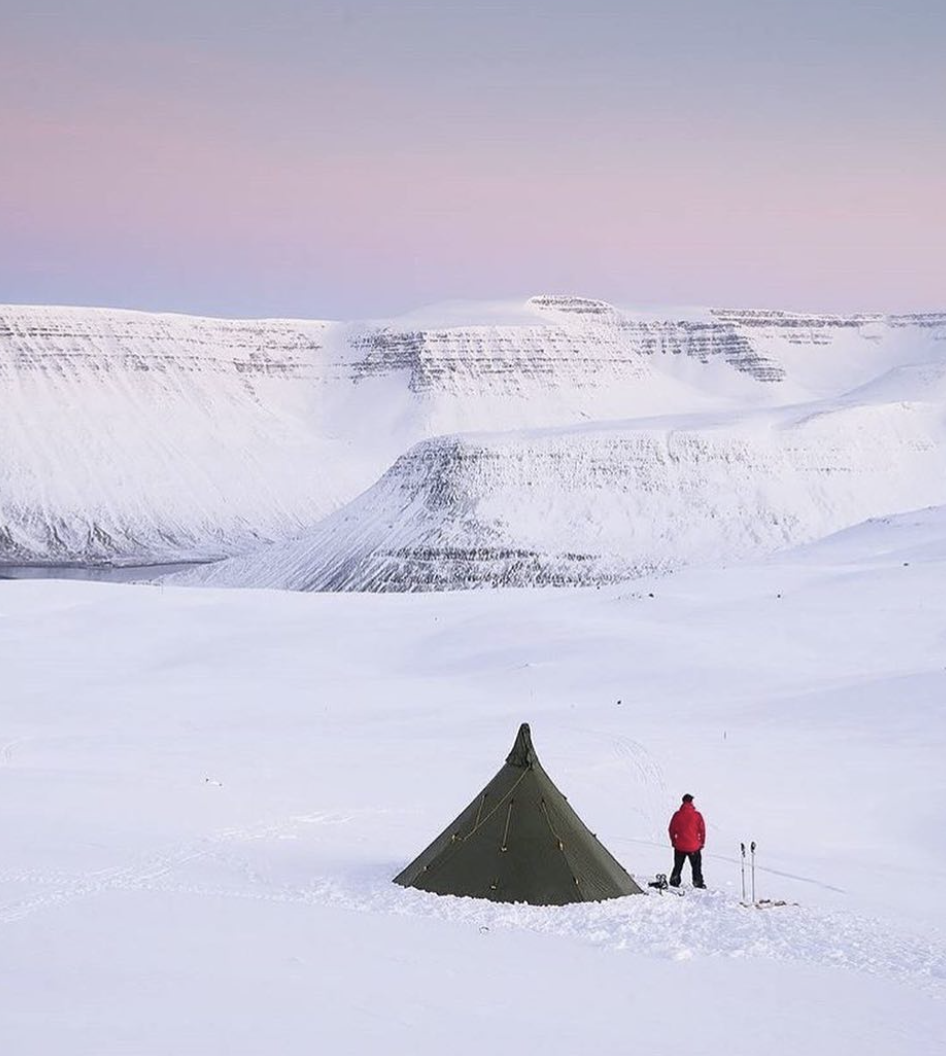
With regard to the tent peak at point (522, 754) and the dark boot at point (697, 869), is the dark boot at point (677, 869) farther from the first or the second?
the tent peak at point (522, 754)

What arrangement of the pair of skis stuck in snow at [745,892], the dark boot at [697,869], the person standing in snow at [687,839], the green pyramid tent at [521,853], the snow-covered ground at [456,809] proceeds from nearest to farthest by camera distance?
the snow-covered ground at [456,809], the green pyramid tent at [521,853], the pair of skis stuck in snow at [745,892], the dark boot at [697,869], the person standing in snow at [687,839]

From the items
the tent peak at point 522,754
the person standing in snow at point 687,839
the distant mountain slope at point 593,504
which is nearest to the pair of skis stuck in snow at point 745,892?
the person standing in snow at point 687,839

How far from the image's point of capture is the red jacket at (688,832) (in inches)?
730

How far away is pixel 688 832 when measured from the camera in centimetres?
1853

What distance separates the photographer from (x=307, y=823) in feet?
73.0

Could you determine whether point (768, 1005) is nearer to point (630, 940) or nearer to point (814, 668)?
point (630, 940)

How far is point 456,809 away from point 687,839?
6407mm

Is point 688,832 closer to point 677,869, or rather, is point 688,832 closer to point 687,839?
point 687,839

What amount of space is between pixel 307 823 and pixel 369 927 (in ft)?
21.3

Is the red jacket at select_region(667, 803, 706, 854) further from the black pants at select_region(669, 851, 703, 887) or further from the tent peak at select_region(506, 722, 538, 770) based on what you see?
the tent peak at select_region(506, 722, 538, 770)

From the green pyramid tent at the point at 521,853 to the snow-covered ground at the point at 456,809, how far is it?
406 millimetres

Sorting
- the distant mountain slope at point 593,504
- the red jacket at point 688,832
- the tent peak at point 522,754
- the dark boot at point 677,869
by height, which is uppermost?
the distant mountain slope at point 593,504

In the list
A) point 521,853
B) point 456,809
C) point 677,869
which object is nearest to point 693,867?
point 677,869

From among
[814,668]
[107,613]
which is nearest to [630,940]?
[814,668]
